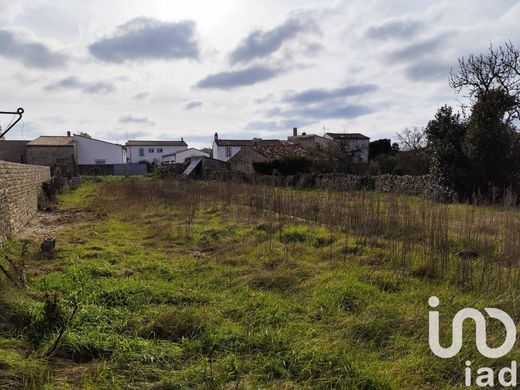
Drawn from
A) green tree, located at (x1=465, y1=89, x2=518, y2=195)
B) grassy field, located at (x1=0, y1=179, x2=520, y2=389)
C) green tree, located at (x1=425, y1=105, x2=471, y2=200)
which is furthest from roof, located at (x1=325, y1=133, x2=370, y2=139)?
grassy field, located at (x1=0, y1=179, x2=520, y2=389)

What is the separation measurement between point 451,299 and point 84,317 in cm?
402

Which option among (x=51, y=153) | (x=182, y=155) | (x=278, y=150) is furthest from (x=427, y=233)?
(x=182, y=155)

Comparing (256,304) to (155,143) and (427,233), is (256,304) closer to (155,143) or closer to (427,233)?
(427,233)

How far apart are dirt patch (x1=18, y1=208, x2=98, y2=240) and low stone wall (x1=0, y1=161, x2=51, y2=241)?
0.23m

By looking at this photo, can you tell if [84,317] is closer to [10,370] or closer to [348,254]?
[10,370]

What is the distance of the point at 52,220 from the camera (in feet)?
41.1

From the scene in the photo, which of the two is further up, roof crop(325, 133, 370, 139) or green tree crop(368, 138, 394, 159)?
roof crop(325, 133, 370, 139)

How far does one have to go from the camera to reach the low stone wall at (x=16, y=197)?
8.73 metres

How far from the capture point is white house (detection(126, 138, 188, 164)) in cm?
6662

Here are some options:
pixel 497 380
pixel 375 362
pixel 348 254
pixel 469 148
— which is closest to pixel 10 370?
pixel 375 362

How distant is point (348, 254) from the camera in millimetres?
6805

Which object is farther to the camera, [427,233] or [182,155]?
[182,155]

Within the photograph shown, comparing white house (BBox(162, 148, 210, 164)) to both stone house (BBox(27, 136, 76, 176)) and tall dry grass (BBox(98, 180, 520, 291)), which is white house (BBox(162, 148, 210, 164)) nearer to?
stone house (BBox(27, 136, 76, 176))

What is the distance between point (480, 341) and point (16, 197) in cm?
1093
